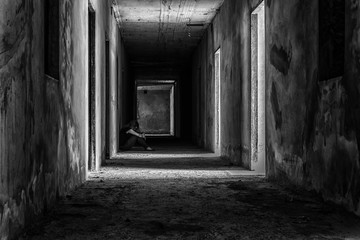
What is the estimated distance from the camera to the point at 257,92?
24.7ft

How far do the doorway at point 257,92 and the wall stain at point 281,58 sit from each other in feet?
4.50

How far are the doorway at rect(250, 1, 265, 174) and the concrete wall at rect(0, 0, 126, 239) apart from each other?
305 cm

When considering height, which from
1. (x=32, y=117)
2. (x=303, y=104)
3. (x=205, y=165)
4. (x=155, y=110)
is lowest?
(x=205, y=165)

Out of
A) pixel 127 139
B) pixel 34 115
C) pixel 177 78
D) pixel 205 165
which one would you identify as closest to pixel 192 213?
pixel 34 115

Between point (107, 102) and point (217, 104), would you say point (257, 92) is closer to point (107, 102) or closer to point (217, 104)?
point (107, 102)

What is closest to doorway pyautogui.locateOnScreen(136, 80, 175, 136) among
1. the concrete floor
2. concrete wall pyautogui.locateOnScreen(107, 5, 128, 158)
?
concrete wall pyautogui.locateOnScreen(107, 5, 128, 158)

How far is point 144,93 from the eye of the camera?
1271 inches

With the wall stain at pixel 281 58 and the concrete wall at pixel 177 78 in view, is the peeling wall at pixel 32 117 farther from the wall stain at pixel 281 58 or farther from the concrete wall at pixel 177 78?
the concrete wall at pixel 177 78

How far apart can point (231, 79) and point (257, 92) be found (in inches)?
71.7

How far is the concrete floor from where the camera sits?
3.20 metres

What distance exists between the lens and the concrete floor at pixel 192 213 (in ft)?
10.5

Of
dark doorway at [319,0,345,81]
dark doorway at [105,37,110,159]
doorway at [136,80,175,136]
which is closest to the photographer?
dark doorway at [319,0,345,81]

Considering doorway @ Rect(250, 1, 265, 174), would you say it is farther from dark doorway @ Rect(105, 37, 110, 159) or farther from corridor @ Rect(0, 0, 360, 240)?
dark doorway @ Rect(105, 37, 110, 159)

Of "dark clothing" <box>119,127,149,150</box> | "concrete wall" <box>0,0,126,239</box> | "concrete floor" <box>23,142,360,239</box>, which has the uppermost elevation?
"concrete wall" <box>0,0,126,239</box>
